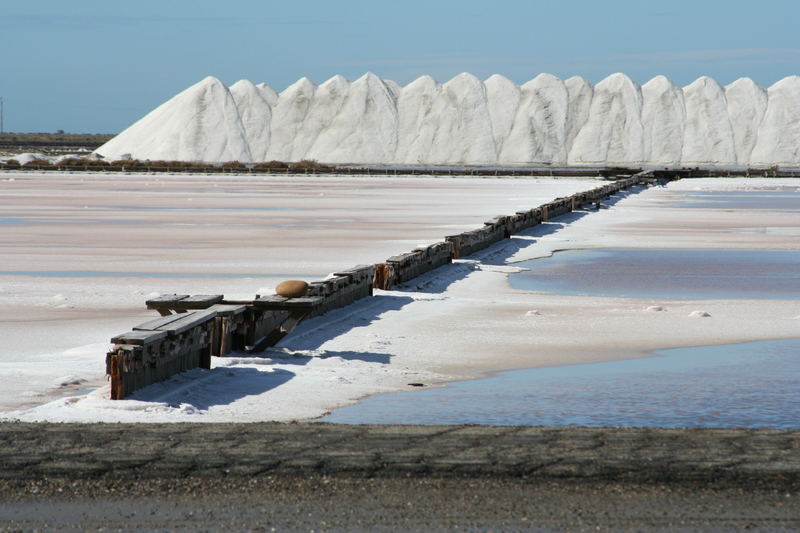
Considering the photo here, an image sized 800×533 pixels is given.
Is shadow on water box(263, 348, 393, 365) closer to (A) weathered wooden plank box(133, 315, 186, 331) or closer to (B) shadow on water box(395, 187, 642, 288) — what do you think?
(A) weathered wooden plank box(133, 315, 186, 331)

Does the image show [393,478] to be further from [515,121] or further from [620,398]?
[515,121]

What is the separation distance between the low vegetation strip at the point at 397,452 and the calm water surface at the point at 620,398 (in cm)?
109

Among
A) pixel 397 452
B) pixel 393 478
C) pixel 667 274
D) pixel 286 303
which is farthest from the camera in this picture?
pixel 667 274

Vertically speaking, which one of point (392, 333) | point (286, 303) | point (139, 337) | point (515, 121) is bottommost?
point (392, 333)

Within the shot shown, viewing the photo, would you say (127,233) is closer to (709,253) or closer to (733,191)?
(709,253)

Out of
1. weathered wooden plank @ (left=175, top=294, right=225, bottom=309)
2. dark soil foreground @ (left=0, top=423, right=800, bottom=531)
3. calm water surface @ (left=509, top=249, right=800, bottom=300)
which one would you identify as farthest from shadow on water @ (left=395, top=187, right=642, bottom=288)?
dark soil foreground @ (left=0, top=423, right=800, bottom=531)

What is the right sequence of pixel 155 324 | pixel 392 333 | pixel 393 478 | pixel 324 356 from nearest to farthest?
pixel 393 478
pixel 155 324
pixel 324 356
pixel 392 333

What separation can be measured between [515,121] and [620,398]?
152743 mm

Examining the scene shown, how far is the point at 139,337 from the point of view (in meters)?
8.64

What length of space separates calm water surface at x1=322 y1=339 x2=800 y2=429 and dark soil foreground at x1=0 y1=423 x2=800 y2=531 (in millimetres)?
1100

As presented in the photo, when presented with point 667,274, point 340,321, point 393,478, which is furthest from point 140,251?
point 393,478

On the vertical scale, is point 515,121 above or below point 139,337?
above

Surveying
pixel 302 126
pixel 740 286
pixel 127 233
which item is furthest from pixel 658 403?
pixel 302 126

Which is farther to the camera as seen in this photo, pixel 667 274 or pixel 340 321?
pixel 667 274
